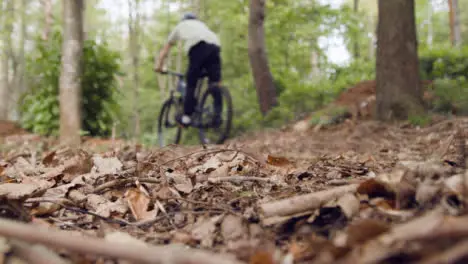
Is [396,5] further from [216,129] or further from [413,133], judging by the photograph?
[216,129]

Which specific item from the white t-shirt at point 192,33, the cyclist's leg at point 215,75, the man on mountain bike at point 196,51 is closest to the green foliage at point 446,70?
the cyclist's leg at point 215,75

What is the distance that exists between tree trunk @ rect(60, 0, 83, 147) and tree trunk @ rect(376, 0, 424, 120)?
4.67 meters

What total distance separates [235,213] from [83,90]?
23.8 feet

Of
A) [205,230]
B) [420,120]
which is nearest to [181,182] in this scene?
[205,230]

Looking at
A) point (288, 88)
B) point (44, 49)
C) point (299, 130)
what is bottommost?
point (299, 130)

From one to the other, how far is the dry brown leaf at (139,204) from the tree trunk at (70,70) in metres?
5.61

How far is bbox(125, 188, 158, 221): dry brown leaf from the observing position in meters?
1.56

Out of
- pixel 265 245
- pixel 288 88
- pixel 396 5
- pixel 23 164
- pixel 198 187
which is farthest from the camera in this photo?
pixel 288 88

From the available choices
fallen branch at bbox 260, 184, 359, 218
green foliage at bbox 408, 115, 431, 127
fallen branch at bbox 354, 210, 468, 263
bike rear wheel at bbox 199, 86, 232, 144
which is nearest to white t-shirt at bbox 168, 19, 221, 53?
bike rear wheel at bbox 199, 86, 232, 144

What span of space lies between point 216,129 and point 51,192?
219 inches

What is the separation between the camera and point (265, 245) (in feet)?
3.48

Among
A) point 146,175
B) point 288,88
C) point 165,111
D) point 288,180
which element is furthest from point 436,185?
point 288,88

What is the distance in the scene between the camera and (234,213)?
1.36 m

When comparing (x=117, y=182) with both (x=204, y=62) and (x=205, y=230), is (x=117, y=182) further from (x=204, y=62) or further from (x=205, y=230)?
(x=204, y=62)
